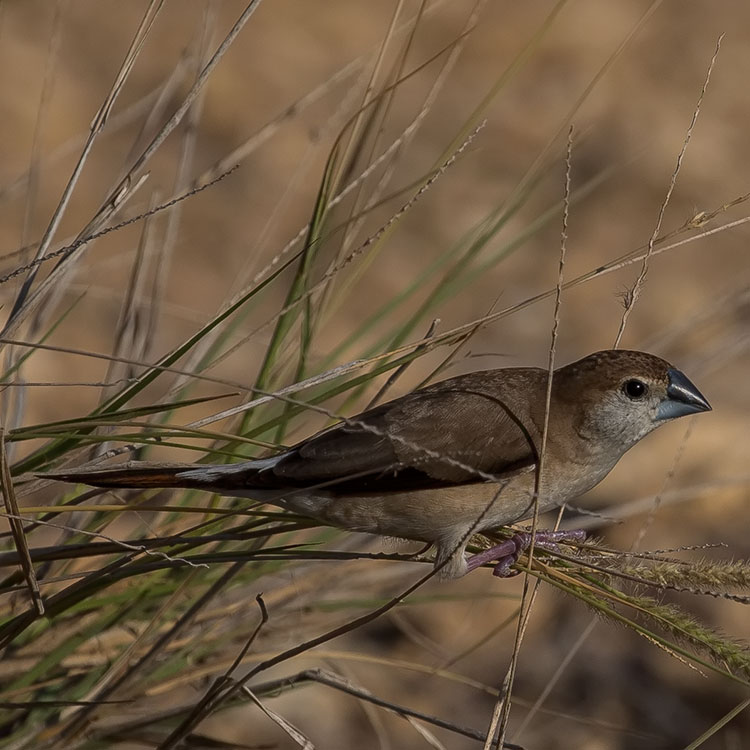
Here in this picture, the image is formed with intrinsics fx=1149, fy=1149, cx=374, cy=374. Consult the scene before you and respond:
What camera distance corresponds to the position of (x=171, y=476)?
2457mm

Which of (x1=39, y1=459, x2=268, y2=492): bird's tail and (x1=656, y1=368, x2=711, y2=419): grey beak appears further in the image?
(x1=656, y1=368, x2=711, y2=419): grey beak

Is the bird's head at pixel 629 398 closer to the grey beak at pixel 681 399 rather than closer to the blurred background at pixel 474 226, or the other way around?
the grey beak at pixel 681 399

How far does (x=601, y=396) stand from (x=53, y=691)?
1511 mm

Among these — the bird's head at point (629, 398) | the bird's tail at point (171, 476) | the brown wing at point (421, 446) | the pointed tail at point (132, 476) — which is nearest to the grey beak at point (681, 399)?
the bird's head at point (629, 398)

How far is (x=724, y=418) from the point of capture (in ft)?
16.9

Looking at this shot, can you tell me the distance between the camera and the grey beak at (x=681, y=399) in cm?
284

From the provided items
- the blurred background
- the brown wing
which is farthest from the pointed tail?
the blurred background

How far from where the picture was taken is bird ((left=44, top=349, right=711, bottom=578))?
2579 millimetres

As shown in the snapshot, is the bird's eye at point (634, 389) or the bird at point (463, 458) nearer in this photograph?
the bird at point (463, 458)

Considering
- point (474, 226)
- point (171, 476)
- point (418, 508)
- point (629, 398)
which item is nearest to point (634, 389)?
point (629, 398)

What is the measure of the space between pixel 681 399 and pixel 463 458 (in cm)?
59

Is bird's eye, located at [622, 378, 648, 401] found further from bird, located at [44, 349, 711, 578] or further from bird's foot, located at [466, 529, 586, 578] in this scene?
bird's foot, located at [466, 529, 586, 578]

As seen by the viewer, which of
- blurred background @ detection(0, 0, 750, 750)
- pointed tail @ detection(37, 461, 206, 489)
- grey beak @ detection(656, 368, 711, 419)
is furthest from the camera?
blurred background @ detection(0, 0, 750, 750)

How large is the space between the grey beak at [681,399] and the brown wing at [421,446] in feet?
1.16
